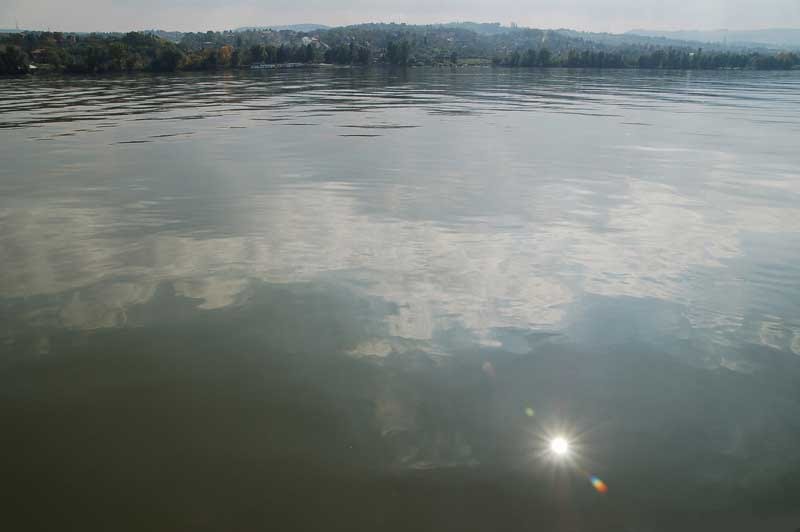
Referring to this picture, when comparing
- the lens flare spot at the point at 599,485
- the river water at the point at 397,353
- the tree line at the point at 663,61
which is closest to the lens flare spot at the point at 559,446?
the river water at the point at 397,353

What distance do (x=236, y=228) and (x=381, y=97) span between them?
4300cm

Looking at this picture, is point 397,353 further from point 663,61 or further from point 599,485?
point 663,61

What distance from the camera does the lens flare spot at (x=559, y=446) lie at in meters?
5.96

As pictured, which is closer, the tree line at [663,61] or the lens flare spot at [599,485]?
the lens flare spot at [599,485]

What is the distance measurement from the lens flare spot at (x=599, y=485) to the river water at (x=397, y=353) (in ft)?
0.26

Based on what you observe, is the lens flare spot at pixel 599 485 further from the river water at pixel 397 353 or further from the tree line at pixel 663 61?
the tree line at pixel 663 61

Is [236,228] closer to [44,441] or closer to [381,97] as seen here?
[44,441]

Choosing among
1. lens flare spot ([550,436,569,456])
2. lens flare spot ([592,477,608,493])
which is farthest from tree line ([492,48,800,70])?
lens flare spot ([592,477,608,493])

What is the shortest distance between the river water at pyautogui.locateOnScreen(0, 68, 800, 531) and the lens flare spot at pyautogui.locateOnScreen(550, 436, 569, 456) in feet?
0.32

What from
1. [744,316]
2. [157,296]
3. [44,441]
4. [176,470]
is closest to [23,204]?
[157,296]

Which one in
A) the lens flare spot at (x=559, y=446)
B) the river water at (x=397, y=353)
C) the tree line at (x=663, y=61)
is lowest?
the lens flare spot at (x=559, y=446)

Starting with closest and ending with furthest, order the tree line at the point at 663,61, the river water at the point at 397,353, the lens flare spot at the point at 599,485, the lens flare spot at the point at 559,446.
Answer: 1. the river water at the point at 397,353
2. the lens flare spot at the point at 599,485
3. the lens flare spot at the point at 559,446
4. the tree line at the point at 663,61

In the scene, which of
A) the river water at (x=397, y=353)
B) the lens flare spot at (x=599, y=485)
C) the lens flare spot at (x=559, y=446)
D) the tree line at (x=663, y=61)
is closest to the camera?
the river water at (x=397, y=353)

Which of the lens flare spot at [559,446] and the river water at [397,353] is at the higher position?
the river water at [397,353]
